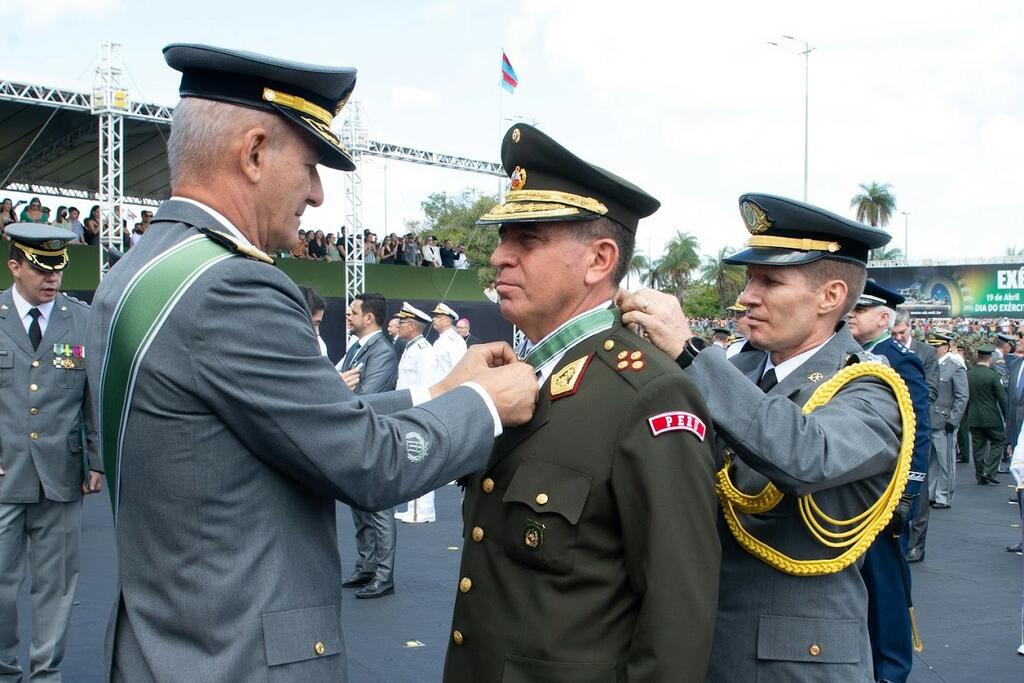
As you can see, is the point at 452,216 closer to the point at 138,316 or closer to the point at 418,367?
the point at 418,367

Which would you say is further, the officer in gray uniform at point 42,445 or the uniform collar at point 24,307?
the uniform collar at point 24,307

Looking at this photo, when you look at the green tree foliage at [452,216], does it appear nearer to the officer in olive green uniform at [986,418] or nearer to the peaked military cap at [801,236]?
the officer in olive green uniform at [986,418]

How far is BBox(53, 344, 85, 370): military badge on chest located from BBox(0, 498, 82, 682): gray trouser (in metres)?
0.74

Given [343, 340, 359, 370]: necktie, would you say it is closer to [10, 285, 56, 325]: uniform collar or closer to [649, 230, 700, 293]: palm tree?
[10, 285, 56, 325]: uniform collar

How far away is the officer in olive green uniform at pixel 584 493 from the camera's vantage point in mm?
1896

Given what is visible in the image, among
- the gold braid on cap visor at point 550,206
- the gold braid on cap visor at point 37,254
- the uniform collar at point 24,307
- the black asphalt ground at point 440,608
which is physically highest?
the gold braid on cap visor at point 37,254

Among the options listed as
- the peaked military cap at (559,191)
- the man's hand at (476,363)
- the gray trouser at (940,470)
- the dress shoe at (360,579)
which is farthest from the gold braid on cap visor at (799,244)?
the gray trouser at (940,470)

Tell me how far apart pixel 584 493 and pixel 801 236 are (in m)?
1.08

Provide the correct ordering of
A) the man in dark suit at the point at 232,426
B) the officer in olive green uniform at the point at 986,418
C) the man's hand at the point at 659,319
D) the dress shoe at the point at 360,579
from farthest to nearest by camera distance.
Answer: the officer in olive green uniform at the point at 986,418 → the dress shoe at the point at 360,579 → the man's hand at the point at 659,319 → the man in dark suit at the point at 232,426

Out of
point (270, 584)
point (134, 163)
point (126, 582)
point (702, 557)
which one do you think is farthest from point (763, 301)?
point (134, 163)

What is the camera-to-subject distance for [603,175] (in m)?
2.16

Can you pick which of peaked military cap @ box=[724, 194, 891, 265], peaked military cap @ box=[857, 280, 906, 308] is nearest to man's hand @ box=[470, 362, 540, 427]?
peaked military cap @ box=[724, 194, 891, 265]

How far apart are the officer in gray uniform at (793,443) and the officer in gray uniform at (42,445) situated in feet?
11.7

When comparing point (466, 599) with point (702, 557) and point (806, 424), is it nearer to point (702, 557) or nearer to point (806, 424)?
point (702, 557)
